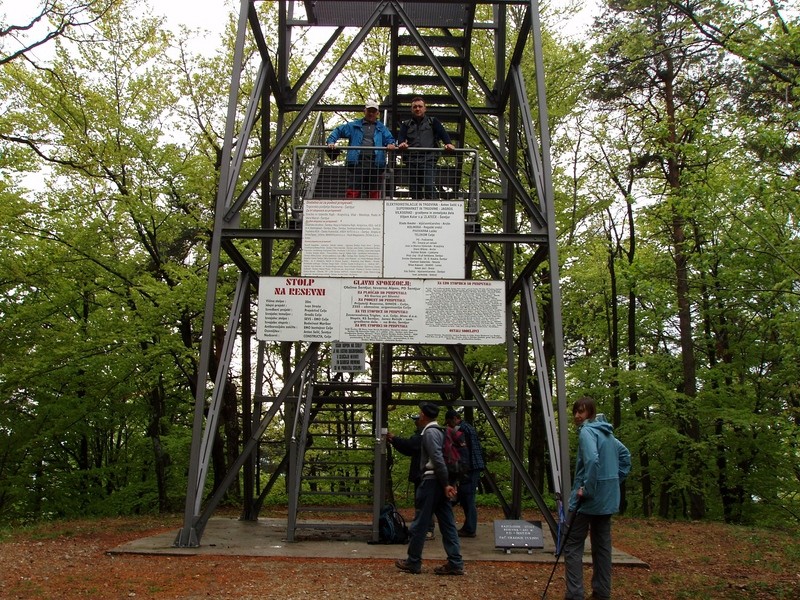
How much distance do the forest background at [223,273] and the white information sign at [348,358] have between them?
4.56 m

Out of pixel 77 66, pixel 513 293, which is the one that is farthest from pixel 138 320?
pixel 513 293

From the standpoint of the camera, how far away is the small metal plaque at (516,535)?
28.1 ft

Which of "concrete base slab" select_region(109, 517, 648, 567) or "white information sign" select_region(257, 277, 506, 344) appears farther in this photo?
"white information sign" select_region(257, 277, 506, 344)

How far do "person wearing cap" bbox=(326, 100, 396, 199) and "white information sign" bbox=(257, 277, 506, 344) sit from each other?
1642 mm

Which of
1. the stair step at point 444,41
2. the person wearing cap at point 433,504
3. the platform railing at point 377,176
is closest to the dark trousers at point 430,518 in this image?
the person wearing cap at point 433,504

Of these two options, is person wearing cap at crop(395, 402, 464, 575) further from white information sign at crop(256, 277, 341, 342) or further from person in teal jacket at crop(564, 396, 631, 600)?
white information sign at crop(256, 277, 341, 342)

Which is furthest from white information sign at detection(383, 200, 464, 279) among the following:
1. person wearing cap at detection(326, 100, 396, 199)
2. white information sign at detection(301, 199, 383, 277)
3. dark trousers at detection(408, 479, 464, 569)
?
dark trousers at detection(408, 479, 464, 569)

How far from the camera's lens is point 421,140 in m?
10.5

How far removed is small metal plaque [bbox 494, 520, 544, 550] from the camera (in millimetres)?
8570

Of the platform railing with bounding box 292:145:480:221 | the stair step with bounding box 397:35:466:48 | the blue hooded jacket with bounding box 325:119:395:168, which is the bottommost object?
the platform railing with bounding box 292:145:480:221

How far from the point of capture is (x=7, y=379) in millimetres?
17188

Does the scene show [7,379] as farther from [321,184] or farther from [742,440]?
[742,440]

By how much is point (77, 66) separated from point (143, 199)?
3.55 m

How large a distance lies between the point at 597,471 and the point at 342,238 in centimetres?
460
